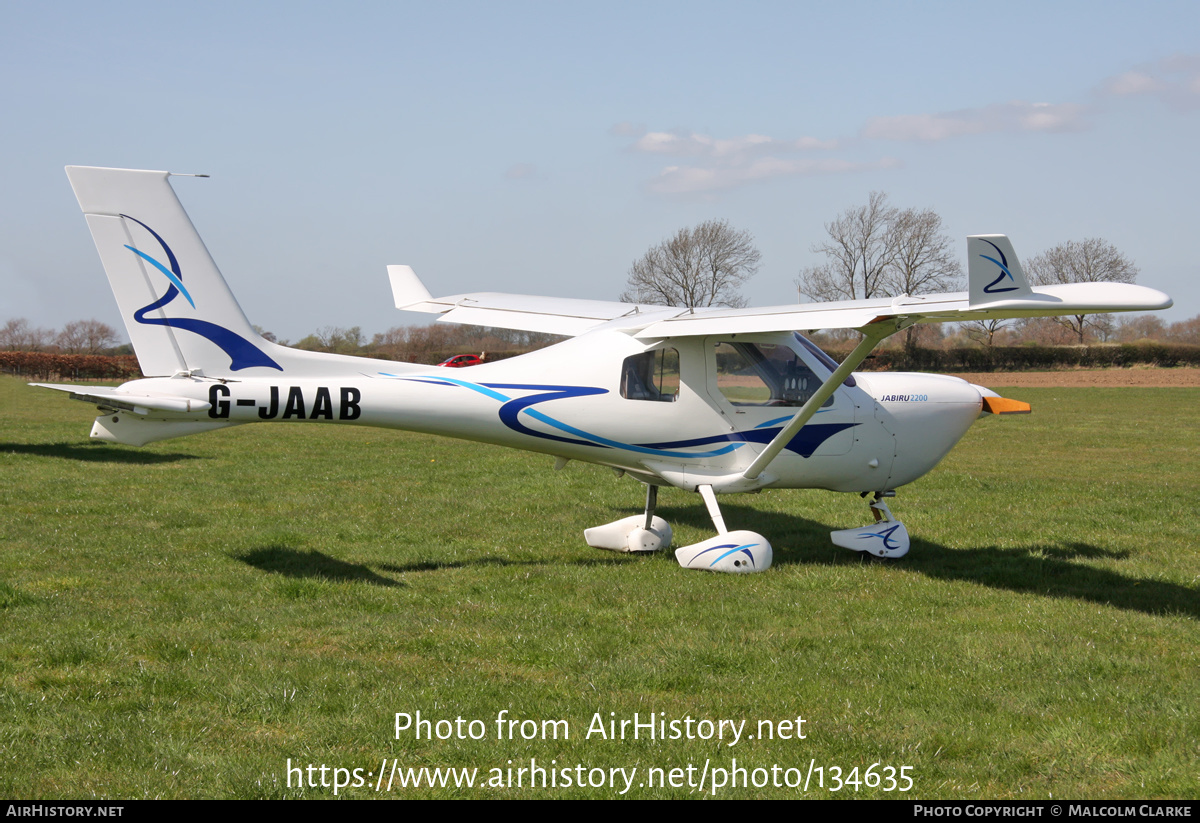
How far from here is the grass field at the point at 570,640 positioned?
436 centimetres

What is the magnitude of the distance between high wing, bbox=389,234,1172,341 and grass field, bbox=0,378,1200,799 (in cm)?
216

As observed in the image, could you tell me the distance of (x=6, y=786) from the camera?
3949 mm

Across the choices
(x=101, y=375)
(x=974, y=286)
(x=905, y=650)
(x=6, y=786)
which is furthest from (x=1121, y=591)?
(x=101, y=375)

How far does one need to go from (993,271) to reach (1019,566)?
371 cm

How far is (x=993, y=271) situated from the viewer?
6.07 meters

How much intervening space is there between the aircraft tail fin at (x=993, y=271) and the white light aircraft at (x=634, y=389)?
0.05 ft

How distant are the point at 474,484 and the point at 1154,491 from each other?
30.5ft

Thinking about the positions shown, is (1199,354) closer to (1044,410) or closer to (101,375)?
(1044,410)

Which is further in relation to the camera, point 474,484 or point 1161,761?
point 474,484

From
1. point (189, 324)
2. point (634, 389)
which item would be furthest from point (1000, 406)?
point (189, 324)

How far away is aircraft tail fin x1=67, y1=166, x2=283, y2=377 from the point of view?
707cm

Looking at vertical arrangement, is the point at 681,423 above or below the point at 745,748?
above

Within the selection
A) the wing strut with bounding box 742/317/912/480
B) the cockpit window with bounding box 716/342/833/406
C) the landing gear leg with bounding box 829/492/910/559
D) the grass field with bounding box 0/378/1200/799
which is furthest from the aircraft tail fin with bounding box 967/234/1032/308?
the landing gear leg with bounding box 829/492/910/559

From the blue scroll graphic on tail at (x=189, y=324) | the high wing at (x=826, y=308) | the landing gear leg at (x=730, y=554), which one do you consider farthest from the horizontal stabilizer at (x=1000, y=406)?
the blue scroll graphic on tail at (x=189, y=324)
